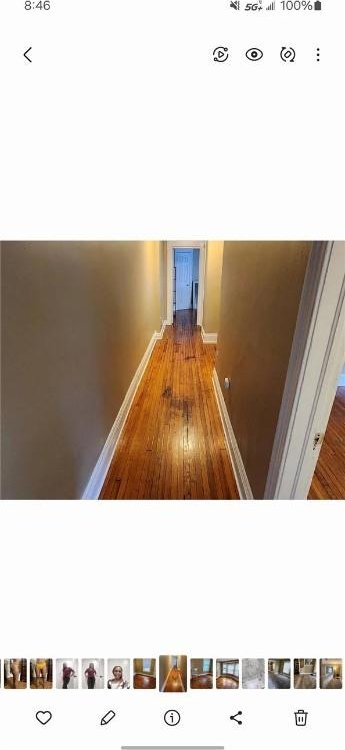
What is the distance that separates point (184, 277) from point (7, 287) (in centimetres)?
710

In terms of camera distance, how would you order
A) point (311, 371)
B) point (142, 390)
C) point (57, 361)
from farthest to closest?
point (142, 390) < point (57, 361) < point (311, 371)

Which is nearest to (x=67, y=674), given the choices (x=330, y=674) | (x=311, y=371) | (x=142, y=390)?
(x=330, y=674)

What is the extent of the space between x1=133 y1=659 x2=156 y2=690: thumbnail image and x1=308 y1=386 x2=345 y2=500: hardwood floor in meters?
1.68

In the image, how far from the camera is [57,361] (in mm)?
1214

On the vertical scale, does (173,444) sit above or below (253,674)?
below

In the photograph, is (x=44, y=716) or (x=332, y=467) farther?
(x=332, y=467)

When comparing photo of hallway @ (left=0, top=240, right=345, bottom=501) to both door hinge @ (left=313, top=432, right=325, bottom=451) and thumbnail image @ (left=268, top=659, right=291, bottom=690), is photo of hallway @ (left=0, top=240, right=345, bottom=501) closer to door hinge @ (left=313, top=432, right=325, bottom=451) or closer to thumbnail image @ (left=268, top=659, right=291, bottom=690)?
door hinge @ (left=313, top=432, right=325, bottom=451)

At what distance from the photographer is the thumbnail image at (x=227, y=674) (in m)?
0.41

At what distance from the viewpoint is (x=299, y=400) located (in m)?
1.02

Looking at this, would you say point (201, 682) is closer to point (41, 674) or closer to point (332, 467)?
point (41, 674)
